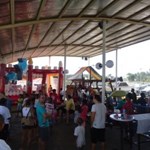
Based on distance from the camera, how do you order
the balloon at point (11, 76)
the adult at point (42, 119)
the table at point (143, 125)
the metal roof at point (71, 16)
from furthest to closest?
1. the balloon at point (11, 76)
2. the metal roof at point (71, 16)
3. the table at point (143, 125)
4. the adult at point (42, 119)

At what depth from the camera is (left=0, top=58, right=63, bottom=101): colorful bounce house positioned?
57.5 ft

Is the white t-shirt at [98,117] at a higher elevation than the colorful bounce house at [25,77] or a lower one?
lower

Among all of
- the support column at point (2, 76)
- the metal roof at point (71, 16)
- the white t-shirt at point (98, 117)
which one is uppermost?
the metal roof at point (71, 16)

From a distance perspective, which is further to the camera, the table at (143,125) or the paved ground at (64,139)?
the paved ground at (64,139)

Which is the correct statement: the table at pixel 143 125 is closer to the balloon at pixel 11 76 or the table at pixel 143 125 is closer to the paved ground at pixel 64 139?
the paved ground at pixel 64 139

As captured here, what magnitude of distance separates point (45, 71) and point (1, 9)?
1320 centimetres

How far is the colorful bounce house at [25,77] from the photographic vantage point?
57.5 ft

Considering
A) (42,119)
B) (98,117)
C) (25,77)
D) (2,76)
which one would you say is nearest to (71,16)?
(98,117)

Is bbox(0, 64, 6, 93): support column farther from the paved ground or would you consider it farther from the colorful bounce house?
the paved ground

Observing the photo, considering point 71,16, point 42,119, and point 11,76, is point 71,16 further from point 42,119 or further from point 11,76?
point 11,76

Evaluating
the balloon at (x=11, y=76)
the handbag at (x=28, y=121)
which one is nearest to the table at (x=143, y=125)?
the handbag at (x=28, y=121)

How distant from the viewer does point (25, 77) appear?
2033 centimetres

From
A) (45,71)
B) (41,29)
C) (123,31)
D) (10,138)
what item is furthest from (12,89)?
(10,138)

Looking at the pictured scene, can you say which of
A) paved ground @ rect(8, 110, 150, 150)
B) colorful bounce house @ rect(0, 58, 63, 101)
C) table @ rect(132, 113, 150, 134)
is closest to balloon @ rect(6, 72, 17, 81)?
colorful bounce house @ rect(0, 58, 63, 101)
